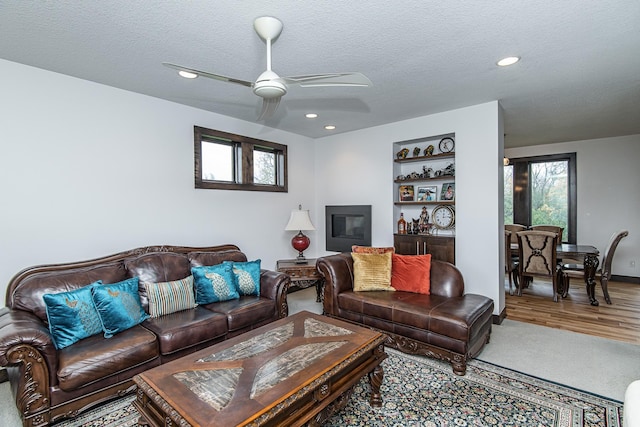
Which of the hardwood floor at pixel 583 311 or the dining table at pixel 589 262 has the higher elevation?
the dining table at pixel 589 262

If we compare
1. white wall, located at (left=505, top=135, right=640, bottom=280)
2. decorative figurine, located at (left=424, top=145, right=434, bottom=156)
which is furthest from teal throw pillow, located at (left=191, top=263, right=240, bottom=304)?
white wall, located at (left=505, top=135, right=640, bottom=280)

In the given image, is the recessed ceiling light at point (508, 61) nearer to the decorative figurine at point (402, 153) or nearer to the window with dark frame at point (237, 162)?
the decorative figurine at point (402, 153)

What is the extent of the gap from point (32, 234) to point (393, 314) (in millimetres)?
3424

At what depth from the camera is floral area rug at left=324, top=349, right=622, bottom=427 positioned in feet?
6.63

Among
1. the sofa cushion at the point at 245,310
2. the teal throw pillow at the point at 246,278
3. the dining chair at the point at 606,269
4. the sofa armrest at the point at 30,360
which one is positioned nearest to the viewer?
the sofa armrest at the point at 30,360

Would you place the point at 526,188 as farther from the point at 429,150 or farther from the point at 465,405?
the point at 465,405

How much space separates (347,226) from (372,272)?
5.86 ft

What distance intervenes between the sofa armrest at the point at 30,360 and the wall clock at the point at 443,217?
4.35 metres

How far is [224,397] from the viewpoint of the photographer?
1521mm

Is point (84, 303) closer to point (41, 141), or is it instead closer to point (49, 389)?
point (49, 389)

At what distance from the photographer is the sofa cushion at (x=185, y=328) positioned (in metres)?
2.51

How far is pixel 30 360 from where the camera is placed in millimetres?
1923

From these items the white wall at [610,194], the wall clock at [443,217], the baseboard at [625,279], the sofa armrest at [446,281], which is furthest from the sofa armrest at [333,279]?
the baseboard at [625,279]

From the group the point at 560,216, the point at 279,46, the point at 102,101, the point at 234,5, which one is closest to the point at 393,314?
the point at 279,46
